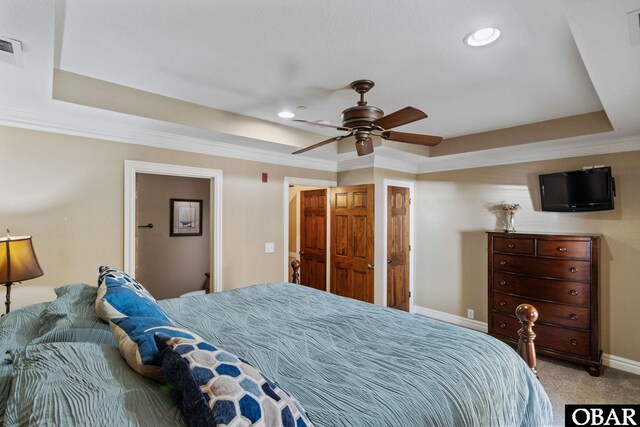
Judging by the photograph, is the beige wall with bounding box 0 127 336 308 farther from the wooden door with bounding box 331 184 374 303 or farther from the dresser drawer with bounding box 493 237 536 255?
the dresser drawer with bounding box 493 237 536 255

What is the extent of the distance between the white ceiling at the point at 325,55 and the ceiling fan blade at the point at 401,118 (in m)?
0.39

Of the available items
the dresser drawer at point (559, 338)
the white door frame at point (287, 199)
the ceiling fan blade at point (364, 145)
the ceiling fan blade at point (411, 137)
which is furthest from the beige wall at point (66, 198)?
the dresser drawer at point (559, 338)

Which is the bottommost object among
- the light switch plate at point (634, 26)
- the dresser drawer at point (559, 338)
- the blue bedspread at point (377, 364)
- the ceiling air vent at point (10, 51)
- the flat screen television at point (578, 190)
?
the dresser drawer at point (559, 338)

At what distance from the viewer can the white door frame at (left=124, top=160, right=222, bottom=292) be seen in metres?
3.01

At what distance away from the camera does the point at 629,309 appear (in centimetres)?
325

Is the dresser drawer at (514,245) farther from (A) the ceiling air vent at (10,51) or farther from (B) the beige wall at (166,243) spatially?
(A) the ceiling air vent at (10,51)

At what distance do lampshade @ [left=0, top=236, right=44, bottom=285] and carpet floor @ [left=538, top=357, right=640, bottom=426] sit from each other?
3.98 m

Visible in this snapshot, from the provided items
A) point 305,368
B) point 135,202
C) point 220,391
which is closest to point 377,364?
point 305,368

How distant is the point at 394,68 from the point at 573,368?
11.7 ft

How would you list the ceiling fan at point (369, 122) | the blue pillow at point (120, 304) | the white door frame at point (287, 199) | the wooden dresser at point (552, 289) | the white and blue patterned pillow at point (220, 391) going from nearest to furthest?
the white and blue patterned pillow at point (220, 391)
the blue pillow at point (120, 304)
the ceiling fan at point (369, 122)
the wooden dresser at point (552, 289)
the white door frame at point (287, 199)

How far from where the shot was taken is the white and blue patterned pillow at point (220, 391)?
29.5 inches

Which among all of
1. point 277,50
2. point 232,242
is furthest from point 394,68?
point 232,242

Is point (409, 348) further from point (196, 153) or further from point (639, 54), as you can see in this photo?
point (196, 153)

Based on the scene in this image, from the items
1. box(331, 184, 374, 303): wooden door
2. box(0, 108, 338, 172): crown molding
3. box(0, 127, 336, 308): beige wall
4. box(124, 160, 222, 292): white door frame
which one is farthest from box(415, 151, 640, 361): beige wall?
box(0, 127, 336, 308): beige wall
